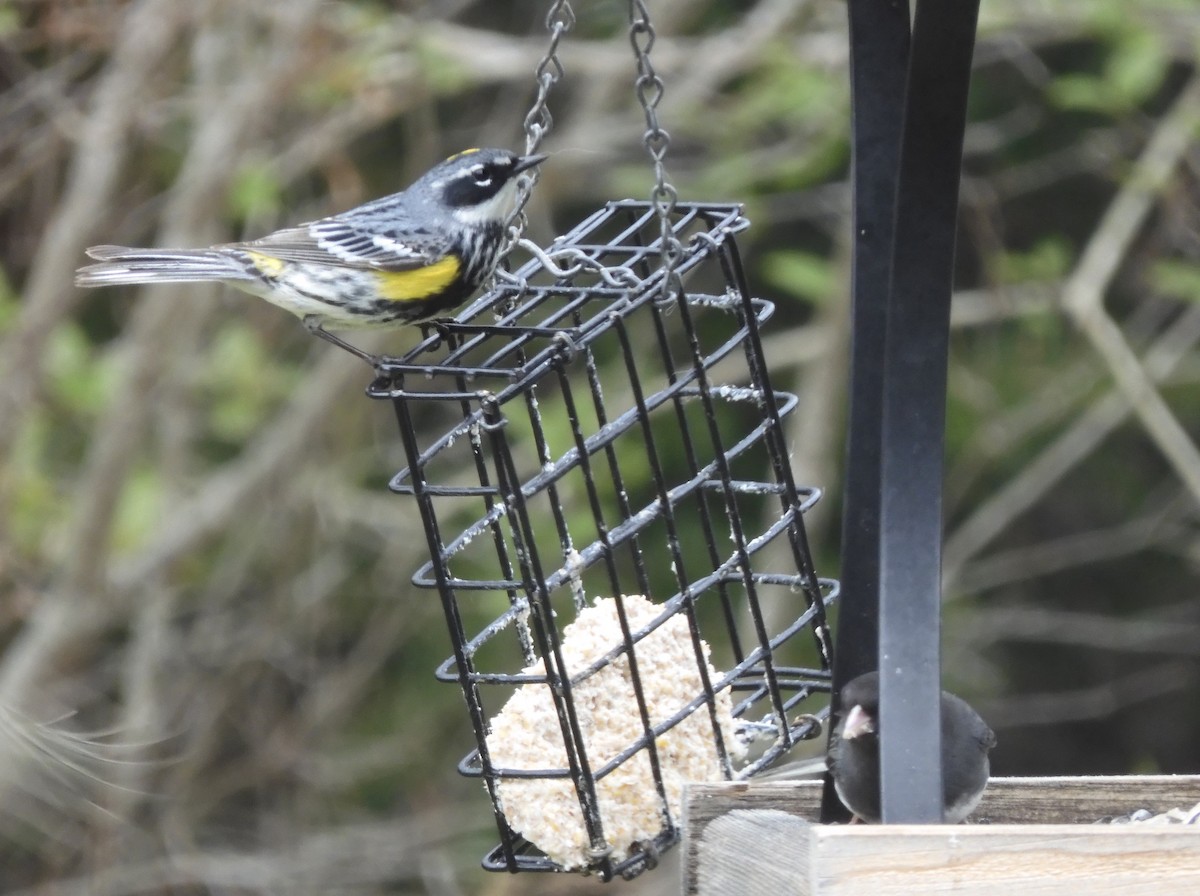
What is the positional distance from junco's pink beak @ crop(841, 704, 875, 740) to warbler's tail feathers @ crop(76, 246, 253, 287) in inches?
86.6

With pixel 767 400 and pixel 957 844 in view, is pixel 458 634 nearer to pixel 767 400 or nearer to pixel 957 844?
pixel 767 400

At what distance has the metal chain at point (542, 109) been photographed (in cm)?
338

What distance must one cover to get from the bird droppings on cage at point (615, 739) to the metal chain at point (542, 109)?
1007 mm

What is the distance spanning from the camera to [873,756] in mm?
2785

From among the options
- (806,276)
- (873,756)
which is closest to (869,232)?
(873,756)

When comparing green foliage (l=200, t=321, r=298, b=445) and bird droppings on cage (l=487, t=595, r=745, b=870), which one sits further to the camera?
green foliage (l=200, t=321, r=298, b=445)

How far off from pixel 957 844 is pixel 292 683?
22.7 ft

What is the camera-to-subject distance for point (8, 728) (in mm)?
4254

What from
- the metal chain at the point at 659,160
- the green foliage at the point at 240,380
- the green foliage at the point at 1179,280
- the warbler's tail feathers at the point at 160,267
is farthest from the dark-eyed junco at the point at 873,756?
the green foliage at the point at 240,380

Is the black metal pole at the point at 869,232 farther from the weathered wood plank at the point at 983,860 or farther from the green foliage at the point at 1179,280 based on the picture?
the green foliage at the point at 1179,280

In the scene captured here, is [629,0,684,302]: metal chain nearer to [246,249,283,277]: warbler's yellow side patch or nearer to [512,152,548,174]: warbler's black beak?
[512,152,548,174]: warbler's black beak

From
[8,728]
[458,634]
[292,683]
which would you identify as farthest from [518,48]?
[458,634]

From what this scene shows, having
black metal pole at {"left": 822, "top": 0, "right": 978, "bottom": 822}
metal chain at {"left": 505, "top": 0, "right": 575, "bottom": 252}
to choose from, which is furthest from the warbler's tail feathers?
black metal pole at {"left": 822, "top": 0, "right": 978, "bottom": 822}

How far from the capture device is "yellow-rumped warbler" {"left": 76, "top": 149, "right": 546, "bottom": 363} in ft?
12.8
